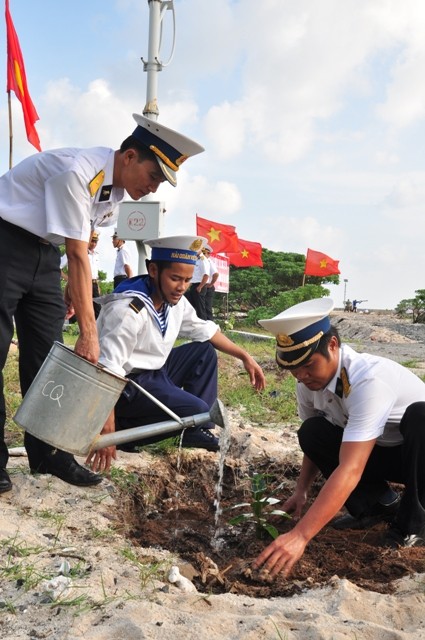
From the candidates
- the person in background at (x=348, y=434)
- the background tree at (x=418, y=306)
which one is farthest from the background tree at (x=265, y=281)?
the person in background at (x=348, y=434)

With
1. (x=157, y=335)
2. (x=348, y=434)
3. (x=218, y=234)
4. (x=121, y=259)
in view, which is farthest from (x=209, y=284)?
(x=348, y=434)

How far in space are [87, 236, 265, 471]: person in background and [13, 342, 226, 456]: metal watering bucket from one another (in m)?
0.68

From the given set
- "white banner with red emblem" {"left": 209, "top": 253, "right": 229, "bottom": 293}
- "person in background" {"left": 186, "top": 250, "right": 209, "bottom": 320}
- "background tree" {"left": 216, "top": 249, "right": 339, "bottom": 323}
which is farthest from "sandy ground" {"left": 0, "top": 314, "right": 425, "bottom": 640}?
"background tree" {"left": 216, "top": 249, "right": 339, "bottom": 323}

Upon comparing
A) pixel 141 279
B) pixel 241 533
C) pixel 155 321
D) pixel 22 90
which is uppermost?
pixel 22 90

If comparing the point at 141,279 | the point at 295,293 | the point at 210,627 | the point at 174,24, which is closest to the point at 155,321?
the point at 141,279

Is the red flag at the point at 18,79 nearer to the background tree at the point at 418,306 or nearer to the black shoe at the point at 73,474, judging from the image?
the black shoe at the point at 73,474

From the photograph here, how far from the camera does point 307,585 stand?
2146 mm

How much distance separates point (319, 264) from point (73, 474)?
1538 cm

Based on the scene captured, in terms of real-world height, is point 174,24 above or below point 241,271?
above

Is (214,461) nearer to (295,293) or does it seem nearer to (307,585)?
(307,585)

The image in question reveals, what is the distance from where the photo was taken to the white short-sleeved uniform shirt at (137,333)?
10.2ft

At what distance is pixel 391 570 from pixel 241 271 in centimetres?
2171

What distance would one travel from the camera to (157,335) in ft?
11.3

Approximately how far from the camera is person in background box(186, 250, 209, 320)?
980cm
